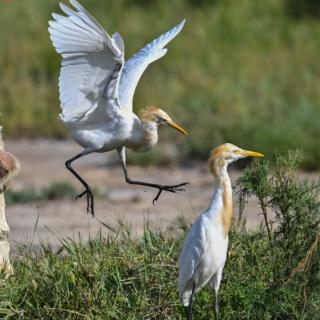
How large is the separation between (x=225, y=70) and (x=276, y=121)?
2.87m

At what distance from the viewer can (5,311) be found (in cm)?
693

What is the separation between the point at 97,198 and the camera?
1366 centimetres

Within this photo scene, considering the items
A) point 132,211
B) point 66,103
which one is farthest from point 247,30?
point 66,103

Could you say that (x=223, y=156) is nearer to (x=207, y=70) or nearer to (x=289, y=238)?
(x=289, y=238)

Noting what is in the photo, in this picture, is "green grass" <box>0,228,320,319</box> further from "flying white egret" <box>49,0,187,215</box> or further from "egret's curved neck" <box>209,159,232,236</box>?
"egret's curved neck" <box>209,159,232,236</box>

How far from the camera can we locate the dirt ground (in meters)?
12.0

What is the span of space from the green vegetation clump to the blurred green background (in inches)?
288

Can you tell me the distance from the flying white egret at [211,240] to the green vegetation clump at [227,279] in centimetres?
38

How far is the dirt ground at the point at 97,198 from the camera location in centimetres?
1199

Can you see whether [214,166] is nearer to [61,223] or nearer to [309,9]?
[61,223]

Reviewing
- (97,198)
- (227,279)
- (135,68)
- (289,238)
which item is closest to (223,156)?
(289,238)

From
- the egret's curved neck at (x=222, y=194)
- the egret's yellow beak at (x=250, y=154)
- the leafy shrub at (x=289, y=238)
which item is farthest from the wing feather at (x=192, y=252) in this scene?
the leafy shrub at (x=289, y=238)

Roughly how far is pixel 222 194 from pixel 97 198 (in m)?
7.08

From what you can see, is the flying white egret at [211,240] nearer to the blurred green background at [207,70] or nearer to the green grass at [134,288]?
the green grass at [134,288]
